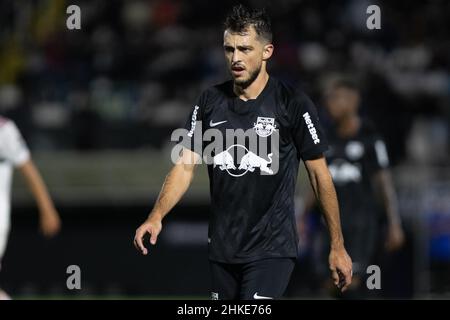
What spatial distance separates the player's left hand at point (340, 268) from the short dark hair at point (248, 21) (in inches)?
53.8

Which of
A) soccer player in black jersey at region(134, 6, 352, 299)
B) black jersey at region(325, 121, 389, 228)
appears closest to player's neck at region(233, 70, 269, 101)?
soccer player in black jersey at region(134, 6, 352, 299)

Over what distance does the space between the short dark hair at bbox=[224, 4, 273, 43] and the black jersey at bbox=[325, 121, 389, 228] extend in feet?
12.4

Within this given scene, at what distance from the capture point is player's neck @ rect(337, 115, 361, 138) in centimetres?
1020

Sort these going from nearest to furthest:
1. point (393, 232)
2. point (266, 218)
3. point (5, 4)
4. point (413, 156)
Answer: point (266, 218)
point (393, 232)
point (413, 156)
point (5, 4)

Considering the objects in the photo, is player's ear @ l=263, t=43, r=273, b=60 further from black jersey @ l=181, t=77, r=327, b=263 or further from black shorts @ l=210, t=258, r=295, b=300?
black shorts @ l=210, t=258, r=295, b=300

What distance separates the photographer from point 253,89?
651cm

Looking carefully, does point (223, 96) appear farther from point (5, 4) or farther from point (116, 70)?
point (5, 4)

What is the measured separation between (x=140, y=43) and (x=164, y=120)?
6.57 feet

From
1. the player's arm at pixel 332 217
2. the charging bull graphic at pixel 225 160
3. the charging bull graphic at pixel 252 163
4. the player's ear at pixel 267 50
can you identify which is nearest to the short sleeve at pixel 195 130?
the charging bull graphic at pixel 225 160

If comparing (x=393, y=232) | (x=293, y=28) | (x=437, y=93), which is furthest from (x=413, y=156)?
(x=393, y=232)

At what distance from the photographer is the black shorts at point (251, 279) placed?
21.0 feet

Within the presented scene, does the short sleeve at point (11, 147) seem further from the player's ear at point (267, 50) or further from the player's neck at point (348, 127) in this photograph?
the player's ear at point (267, 50)

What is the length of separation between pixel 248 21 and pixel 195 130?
76 cm

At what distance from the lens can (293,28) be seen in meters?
17.1
